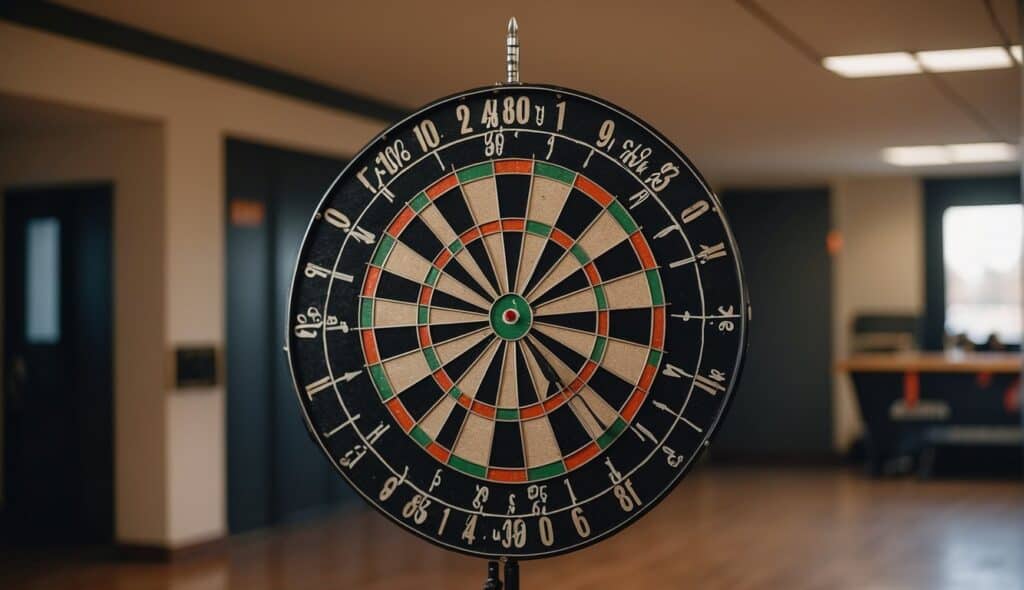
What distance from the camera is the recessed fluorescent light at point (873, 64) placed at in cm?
629

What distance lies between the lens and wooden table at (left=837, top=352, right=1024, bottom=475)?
396 inches

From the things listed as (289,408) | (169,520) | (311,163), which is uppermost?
(311,163)

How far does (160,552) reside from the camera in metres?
6.38

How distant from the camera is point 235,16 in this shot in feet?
18.5

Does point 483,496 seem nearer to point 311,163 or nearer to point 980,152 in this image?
point 311,163

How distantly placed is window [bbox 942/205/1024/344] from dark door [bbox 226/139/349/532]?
655cm

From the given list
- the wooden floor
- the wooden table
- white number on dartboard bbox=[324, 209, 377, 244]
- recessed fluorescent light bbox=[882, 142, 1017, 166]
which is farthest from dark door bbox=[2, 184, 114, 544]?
recessed fluorescent light bbox=[882, 142, 1017, 166]

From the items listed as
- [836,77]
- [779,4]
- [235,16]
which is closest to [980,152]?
[836,77]

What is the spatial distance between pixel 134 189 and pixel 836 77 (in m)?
3.93

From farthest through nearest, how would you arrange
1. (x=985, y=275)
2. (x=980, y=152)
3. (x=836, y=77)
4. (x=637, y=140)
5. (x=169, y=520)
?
1. (x=985, y=275)
2. (x=980, y=152)
3. (x=836, y=77)
4. (x=169, y=520)
5. (x=637, y=140)

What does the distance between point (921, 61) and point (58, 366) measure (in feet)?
16.6

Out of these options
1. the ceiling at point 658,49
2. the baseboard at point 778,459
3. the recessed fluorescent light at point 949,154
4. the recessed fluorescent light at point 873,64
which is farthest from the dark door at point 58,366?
the baseboard at point 778,459

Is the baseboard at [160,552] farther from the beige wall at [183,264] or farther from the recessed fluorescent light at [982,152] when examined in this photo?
the recessed fluorescent light at [982,152]

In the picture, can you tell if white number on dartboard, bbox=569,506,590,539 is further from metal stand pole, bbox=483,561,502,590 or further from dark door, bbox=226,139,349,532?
dark door, bbox=226,139,349,532
